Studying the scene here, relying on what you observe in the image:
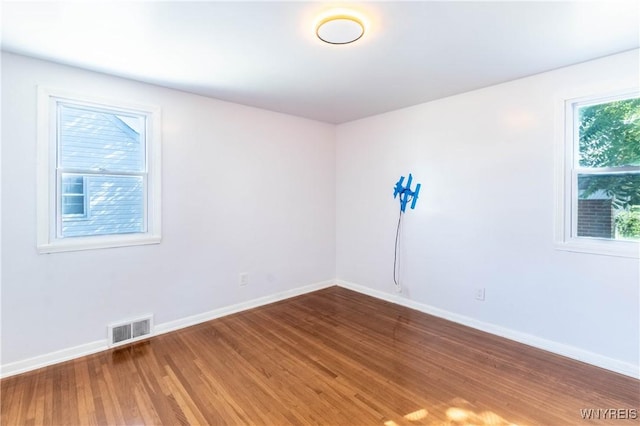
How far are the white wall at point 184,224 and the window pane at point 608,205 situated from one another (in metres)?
2.97

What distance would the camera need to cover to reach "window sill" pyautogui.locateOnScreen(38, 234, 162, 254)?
100 inches

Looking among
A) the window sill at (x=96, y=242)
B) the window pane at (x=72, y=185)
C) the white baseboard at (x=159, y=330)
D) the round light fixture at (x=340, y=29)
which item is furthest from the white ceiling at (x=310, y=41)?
the white baseboard at (x=159, y=330)

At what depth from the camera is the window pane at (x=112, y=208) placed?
2.78 meters

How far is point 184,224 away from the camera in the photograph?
3.30 meters

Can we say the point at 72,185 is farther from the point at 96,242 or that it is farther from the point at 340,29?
the point at 340,29

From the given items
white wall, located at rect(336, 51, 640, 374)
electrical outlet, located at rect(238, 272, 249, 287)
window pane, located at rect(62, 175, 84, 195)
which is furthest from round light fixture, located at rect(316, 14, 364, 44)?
electrical outlet, located at rect(238, 272, 249, 287)

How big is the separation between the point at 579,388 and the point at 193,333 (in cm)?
327

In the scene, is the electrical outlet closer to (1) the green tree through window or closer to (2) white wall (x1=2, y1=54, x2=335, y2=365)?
(2) white wall (x1=2, y1=54, x2=335, y2=365)

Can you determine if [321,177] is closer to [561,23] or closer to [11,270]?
[561,23]

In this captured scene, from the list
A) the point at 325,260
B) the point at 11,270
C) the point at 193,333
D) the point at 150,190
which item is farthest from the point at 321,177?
the point at 11,270

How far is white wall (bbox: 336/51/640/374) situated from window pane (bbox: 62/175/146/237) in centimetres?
280

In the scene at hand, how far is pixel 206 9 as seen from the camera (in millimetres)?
1818

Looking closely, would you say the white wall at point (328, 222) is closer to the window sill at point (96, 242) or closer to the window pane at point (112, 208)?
the window sill at point (96, 242)

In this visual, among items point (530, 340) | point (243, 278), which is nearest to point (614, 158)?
point (530, 340)
